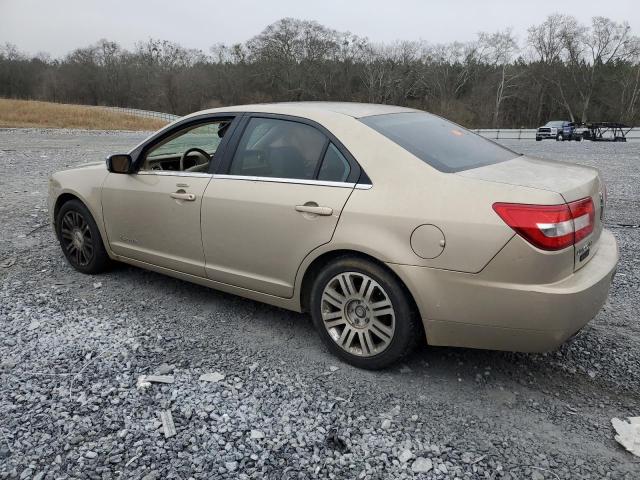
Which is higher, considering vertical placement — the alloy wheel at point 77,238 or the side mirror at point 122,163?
the side mirror at point 122,163

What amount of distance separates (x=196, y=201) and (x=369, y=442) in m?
2.09

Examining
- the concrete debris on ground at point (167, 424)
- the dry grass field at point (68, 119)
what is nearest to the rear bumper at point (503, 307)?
the concrete debris on ground at point (167, 424)

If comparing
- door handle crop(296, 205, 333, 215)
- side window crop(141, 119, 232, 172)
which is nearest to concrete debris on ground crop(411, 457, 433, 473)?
door handle crop(296, 205, 333, 215)

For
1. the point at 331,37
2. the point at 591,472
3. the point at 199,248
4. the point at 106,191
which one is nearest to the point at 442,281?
the point at 591,472

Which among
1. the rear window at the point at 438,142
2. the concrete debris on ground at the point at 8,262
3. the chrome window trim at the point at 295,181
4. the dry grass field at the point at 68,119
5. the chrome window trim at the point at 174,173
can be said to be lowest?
the dry grass field at the point at 68,119

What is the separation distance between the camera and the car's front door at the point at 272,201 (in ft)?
10.4

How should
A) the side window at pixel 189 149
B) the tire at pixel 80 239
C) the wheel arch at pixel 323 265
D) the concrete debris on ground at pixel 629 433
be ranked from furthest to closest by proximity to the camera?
the tire at pixel 80 239 → the side window at pixel 189 149 → the wheel arch at pixel 323 265 → the concrete debris on ground at pixel 629 433

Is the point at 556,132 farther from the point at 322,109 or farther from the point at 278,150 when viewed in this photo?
the point at 278,150

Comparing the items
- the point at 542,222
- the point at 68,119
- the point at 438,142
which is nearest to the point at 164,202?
the point at 438,142

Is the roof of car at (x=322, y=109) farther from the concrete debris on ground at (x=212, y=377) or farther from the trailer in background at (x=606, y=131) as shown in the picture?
the trailer in background at (x=606, y=131)

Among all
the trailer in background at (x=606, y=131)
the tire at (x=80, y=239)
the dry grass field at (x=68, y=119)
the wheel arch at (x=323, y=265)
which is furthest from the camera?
the dry grass field at (x=68, y=119)

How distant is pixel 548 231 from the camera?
2580 millimetres

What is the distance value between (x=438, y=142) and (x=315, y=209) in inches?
37.1

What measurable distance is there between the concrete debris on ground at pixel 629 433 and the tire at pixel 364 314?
1086 mm
